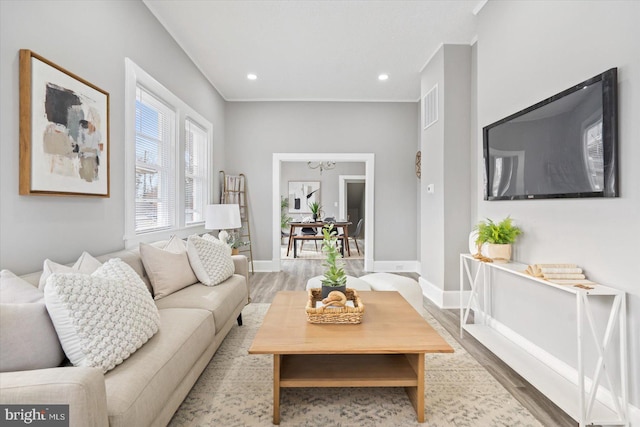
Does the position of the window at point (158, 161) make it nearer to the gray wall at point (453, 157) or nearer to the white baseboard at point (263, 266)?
the white baseboard at point (263, 266)

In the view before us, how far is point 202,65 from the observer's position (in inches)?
162

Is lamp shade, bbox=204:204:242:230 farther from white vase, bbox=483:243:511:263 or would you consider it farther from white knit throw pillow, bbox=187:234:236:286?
white vase, bbox=483:243:511:263

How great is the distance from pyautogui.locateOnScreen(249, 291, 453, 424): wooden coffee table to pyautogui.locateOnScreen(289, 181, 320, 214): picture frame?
794cm

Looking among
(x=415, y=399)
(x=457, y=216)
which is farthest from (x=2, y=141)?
(x=457, y=216)

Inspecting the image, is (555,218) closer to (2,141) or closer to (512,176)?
(512,176)

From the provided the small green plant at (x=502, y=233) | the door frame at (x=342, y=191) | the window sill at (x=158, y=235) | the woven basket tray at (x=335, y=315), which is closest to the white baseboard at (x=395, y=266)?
the window sill at (x=158, y=235)

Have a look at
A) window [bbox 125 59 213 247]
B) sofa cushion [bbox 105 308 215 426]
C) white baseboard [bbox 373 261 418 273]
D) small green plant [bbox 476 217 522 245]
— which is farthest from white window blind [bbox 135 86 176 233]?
white baseboard [bbox 373 261 418 273]

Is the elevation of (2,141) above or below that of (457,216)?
above

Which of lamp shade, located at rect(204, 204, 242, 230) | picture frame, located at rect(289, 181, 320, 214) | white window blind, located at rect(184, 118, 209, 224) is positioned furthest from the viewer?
picture frame, located at rect(289, 181, 320, 214)

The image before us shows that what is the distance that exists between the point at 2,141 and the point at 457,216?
3.79 metres

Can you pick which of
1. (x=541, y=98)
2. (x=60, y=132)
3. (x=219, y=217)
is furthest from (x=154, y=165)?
(x=541, y=98)

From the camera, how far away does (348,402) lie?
1856mm

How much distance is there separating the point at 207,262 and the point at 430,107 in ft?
10.7

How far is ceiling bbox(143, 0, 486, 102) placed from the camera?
2969 mm
